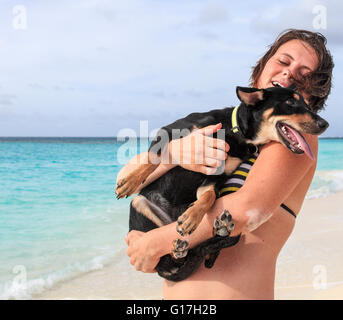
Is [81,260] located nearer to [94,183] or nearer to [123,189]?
[123,189]

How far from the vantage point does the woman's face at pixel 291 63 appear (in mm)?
2002

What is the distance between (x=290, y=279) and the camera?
471cm

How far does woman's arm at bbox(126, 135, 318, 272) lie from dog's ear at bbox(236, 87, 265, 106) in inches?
8.1

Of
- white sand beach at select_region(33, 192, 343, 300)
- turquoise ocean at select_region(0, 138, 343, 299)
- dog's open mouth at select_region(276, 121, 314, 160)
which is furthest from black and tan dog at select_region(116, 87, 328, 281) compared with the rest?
white sand beach at select_region(33, 192, 343, 300)

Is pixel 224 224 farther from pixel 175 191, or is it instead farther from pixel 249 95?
pixel 249 95

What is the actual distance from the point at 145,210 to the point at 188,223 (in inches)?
15.7

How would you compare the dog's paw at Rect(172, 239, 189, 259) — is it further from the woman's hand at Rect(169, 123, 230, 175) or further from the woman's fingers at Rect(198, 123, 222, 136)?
the woman's fingers at Rect(198, 123, 222, 136)

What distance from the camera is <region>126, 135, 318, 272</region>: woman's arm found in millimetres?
1646
